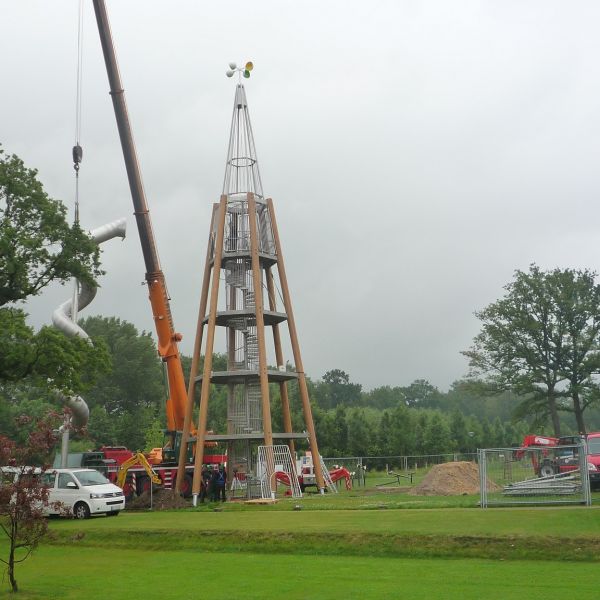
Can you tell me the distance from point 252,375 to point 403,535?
2191 cm

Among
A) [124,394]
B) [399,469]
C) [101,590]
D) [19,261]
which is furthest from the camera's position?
[124,394]

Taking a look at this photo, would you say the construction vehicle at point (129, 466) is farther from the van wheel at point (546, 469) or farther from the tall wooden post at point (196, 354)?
the van wheel at point (546, 469)

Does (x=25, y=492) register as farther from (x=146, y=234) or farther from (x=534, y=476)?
(x=146, y=234)

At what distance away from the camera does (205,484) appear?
132 feet

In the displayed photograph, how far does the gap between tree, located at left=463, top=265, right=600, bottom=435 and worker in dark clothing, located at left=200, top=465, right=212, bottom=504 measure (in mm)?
29431

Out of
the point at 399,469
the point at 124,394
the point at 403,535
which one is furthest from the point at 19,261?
the point at 124,394

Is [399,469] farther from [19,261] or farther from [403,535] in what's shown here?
[403,535]

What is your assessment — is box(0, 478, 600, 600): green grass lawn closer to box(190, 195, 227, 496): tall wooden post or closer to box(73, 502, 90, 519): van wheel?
box(73, 502, 90, 519): van wheel

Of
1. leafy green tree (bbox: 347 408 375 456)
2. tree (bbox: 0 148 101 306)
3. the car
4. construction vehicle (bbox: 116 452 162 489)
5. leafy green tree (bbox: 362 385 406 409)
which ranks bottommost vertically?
the car

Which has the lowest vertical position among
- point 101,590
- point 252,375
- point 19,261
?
point 101,590

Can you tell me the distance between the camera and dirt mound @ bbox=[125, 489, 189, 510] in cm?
A: 3653

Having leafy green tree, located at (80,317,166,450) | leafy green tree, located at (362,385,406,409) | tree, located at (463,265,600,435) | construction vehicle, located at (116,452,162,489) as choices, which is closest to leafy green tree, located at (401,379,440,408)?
leafy green tree, located at (362,385,406,409)

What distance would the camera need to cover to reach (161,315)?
140ft

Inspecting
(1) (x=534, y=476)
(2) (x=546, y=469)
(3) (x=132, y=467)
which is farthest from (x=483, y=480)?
(3) (x=132, y=467)
